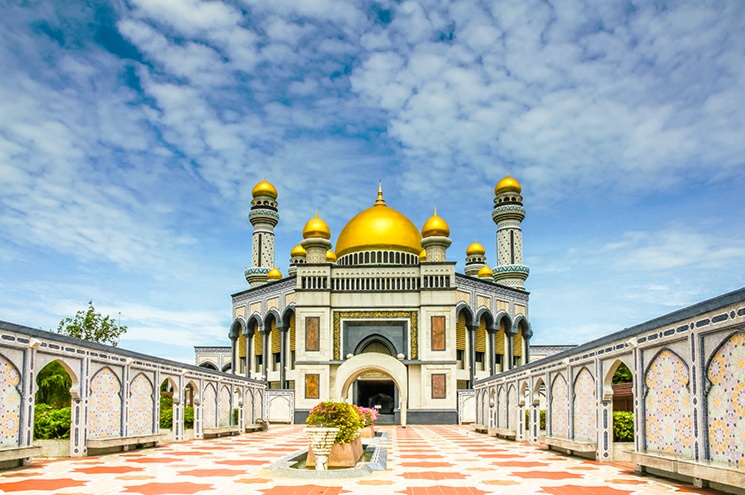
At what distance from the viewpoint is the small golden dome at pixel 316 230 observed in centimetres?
3712

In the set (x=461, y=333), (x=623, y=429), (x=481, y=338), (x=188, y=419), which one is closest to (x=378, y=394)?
(x=461, y=333)

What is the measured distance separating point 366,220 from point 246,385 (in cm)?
1751

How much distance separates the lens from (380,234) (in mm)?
38719

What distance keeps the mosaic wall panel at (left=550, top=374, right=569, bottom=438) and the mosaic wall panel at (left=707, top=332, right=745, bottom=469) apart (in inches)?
238

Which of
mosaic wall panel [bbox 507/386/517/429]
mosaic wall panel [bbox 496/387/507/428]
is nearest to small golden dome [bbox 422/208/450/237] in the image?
mosaic wall panel [bbox 496/387/507/428]

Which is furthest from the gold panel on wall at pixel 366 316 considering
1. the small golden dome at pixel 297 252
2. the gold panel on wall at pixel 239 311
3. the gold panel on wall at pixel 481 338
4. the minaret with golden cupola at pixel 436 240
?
the small golden dome at pixel 297 252

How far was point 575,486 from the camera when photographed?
8797 mm

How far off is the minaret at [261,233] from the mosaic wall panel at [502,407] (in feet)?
86.5

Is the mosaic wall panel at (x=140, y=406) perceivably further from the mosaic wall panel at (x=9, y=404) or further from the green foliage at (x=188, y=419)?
the mosaic wall panel at (x=9, y=404)

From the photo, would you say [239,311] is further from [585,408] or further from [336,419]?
[336,419]

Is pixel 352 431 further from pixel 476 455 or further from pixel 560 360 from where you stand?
pixel 560 360

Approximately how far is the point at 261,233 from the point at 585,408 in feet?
115

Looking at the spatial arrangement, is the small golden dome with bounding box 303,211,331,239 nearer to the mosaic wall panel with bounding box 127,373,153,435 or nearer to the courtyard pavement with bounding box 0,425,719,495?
the mosaic wall panel with bounding box 127,373,153,435

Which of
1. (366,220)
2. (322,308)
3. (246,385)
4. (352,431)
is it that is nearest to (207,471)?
(352,431)
